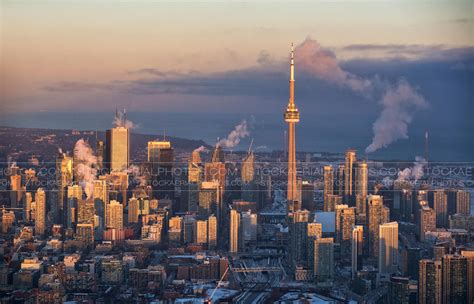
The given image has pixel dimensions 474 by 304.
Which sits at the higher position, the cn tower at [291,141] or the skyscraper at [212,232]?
the cn tower at [291,141]

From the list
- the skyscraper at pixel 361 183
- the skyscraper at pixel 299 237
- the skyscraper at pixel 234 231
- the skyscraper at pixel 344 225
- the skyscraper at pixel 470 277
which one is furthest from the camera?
the skyscraper at pixel 361 183

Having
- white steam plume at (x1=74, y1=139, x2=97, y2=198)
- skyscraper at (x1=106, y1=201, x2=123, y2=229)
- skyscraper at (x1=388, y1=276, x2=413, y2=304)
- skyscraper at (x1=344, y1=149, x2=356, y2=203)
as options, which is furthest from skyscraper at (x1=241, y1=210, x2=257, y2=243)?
skyscraper at (x1=388, y1=276, x2=413, y2=304)

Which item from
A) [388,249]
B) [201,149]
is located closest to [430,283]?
[388,249]

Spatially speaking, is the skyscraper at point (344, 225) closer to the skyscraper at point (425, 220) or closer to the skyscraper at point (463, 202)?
the skyscraper at point (425, 220)

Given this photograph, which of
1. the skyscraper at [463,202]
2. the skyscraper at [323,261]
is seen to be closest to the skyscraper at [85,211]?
the skyscraper at [323,261]

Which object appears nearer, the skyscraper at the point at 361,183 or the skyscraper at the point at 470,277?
the skyscraper at the point at 470,277

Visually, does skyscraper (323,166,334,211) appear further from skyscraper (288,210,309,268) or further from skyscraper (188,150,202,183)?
skyscraper (188,150,202,183)

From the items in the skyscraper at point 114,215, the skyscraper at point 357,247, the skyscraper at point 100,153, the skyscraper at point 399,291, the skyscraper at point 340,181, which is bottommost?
the skyscraper at point 399,291

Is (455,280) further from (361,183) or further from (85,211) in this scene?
(85,211)
